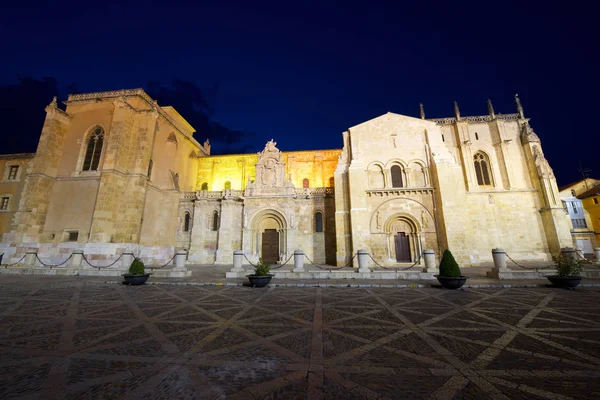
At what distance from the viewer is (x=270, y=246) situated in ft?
71.3

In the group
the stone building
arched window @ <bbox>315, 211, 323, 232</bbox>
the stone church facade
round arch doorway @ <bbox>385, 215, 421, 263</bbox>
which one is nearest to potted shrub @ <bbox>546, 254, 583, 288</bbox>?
the stone church facade

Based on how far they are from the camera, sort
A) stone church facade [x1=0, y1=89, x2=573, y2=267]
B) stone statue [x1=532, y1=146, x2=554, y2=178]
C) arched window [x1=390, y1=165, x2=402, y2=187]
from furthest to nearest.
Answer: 1. stone statue [x1=532, y1=146, x2=554, y2=178]
2. arched window [x1=390, y1=165, x2=402, y2=187]
3. stone church facade [x1=0, y1=89, x2=573, y2=267]

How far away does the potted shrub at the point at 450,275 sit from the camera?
9.03 m

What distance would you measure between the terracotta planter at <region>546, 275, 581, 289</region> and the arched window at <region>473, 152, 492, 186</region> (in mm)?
15286

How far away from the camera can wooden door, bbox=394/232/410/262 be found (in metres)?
18.4

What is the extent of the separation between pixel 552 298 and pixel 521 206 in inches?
697

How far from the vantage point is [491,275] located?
11641mm

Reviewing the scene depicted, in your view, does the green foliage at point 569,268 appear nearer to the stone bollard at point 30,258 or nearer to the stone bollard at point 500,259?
the stone bollard at point 500,259

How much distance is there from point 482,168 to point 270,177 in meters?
20.2

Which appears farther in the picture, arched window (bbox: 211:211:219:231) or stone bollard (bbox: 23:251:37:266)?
arched window (bbox: 211:211:219:231)

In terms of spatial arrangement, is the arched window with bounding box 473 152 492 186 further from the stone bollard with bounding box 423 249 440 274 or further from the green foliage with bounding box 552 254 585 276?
the green foliage with bounding box 552 254 585 276

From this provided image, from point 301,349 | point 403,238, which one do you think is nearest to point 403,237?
point 403,238

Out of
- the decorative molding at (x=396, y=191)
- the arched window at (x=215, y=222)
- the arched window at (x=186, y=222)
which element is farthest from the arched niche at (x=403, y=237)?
the arched window at (x=186, y=222)

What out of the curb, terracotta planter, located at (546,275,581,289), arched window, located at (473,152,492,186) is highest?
arched window, located at (473,152,492,186)
